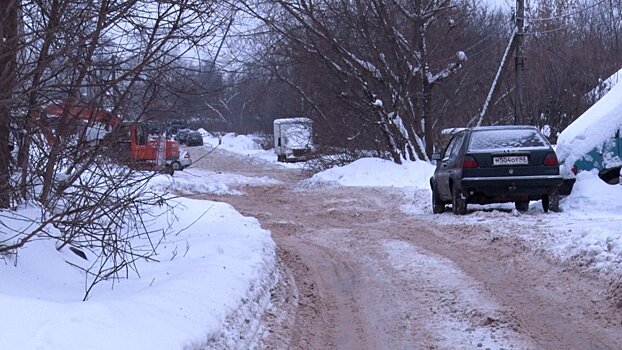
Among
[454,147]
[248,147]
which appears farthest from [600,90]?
[248,147]

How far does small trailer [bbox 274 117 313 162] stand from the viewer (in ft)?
123

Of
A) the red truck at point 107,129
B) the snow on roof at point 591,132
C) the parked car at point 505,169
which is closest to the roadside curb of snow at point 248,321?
the red truck at point 107,129

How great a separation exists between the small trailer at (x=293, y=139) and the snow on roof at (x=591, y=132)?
20.3 metres

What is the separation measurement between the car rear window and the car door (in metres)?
0.41

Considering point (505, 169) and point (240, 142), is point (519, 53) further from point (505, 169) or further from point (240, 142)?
point (240, 142)

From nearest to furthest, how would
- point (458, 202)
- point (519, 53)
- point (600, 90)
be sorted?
1. point (458, 202)
2. point (519, 53)
3. point (600, 90)

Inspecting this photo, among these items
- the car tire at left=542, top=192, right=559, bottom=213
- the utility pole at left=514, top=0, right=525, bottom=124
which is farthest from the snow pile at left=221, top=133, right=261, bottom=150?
the car tire at left=542, top=192, right=559, bottom=213

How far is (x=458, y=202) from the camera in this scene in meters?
15.4

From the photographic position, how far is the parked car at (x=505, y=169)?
1474 centimetres

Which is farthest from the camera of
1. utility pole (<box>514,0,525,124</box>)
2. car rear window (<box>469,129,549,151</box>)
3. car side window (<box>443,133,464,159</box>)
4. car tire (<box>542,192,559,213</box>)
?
utility pole (<box>514,0,525,124</box>)

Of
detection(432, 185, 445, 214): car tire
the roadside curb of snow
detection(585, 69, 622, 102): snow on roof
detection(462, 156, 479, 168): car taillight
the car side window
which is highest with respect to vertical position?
detection(585, 69, 622, 102): snow on roof

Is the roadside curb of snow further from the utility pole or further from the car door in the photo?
the utility pole

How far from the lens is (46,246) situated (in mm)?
8164

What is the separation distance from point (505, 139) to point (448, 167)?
4.18 ft
